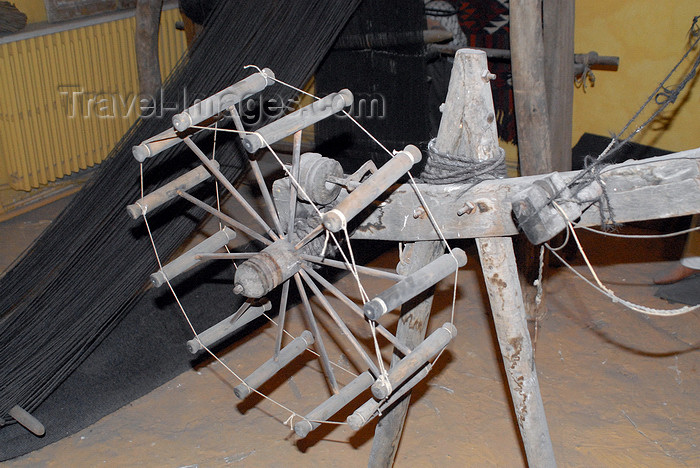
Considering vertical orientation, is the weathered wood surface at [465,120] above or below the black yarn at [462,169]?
above

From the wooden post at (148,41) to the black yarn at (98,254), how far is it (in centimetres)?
165

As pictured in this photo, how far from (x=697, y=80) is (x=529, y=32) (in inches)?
60.4

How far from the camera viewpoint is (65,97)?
454 centimetres

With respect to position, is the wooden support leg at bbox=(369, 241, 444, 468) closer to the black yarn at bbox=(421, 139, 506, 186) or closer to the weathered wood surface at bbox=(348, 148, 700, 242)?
the weathered wood surface at bbox=(348, 148, 700, 242)

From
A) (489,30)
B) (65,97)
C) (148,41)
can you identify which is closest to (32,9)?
(65,97)

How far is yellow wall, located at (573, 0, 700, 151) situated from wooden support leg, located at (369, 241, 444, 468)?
8.23 feet

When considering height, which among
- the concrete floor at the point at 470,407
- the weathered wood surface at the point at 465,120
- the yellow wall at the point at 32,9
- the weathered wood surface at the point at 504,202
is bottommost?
the concrete floor at the point at 470,407

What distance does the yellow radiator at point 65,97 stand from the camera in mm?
4238

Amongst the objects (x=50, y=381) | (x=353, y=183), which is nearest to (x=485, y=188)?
(x=353, y=183)

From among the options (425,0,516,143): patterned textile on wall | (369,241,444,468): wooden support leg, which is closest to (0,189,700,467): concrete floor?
(369,241,444,468): wooden support leg

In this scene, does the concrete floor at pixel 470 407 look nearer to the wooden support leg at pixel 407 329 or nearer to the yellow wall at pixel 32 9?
the wooden support leg at pixel 407 329

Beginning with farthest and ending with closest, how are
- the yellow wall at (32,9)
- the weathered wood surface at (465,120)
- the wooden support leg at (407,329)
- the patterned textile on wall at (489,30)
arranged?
1. the yellow wall at (32,9)
2. the patterned textile on wall at (489,30)
3. the wooden support leg at (407,329)
4. the weathered wood surface at (465,120)

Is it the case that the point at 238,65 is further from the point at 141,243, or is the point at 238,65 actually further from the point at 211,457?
the point at 211,457

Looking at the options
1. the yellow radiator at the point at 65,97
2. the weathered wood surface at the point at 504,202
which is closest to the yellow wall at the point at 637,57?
the weathered wood surface at the point at 504,202
